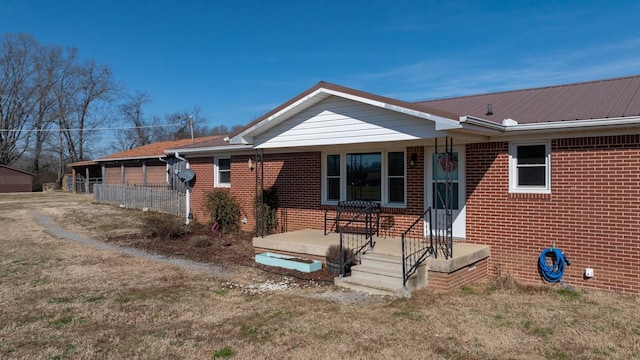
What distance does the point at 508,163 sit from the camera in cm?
872

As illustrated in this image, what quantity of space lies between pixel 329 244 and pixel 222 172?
628 cm

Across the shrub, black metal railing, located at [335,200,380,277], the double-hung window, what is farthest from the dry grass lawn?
the shrub

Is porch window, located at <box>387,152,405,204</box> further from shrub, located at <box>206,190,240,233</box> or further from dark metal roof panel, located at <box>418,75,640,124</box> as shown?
shrub, located at <box>206,190,240,233</box>

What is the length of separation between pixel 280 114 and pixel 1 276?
641 cm

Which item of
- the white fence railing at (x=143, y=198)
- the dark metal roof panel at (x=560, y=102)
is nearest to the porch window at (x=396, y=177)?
the dark metal roof panel at (x=560, y=102)

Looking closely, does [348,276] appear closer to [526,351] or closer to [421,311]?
[421,311]

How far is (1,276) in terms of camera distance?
894cm

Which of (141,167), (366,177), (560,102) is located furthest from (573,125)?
(141,167)

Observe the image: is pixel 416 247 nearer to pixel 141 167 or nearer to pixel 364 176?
pixel 364 176

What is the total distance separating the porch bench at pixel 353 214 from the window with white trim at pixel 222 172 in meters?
4.32

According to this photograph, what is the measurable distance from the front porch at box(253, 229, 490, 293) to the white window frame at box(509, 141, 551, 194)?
130 cm

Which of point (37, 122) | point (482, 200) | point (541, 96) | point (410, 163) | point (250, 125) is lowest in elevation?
point (482, 200)

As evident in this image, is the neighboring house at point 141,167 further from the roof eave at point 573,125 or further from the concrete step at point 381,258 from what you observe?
the roof eave at point 573,125

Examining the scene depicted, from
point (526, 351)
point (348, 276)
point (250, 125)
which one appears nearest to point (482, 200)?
point (348, 276)
